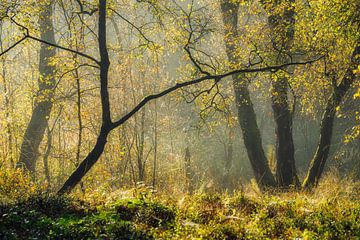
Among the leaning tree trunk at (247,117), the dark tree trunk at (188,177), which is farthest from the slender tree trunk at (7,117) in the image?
the leaning tree trunk at (247,117)

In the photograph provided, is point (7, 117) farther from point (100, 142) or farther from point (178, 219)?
point (178, 219)

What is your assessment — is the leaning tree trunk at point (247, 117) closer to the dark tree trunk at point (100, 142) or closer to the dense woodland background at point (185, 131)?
the dense woodland background at point (185, 131)

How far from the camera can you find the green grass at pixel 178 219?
551 cm

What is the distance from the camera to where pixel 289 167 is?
12992 mm

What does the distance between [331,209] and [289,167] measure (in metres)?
6.07

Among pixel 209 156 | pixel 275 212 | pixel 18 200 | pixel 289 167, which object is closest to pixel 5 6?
pixel 18 200

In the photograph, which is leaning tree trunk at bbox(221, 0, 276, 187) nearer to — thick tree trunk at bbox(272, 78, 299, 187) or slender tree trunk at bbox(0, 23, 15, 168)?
thick tree trunk at bbox(272, 78, 299, 187)

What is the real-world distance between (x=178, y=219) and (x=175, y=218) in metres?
0.09

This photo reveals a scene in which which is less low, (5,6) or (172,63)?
(172,63)

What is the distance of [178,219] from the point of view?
6.43m

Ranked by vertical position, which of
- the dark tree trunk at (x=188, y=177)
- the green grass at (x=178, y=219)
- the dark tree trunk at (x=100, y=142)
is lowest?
the green grass at (x=178, y=219)

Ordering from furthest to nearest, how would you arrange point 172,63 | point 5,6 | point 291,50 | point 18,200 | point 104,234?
1. point 172,63
2. point 291,50
3. point 5,6
4. point 18,200
5. point 104,234

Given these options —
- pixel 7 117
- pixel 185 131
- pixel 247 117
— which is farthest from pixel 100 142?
pixel 247 117

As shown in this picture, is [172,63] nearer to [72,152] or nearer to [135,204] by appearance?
[72,152]
